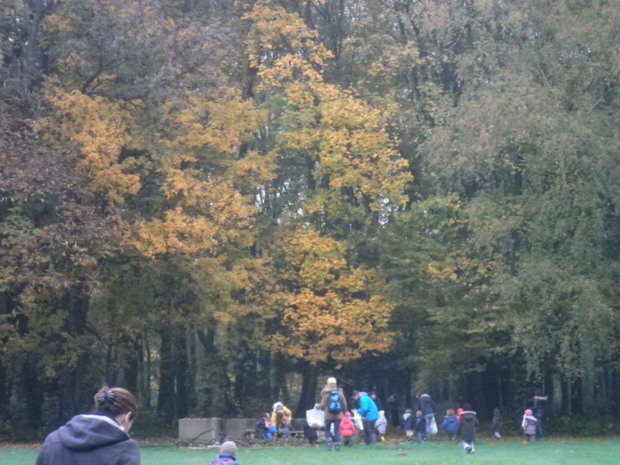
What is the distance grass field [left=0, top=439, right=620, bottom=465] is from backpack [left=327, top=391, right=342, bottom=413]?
112 cm

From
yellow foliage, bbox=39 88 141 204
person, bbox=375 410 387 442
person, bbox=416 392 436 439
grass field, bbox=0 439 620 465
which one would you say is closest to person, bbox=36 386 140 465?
grass field, bbox=0 439 620 465

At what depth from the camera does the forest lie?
2967 centimetres

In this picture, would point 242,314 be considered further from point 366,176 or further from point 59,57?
point 59,57

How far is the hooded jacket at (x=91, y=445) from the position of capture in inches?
198

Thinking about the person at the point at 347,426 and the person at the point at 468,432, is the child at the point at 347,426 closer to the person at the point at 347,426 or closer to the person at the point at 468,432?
the person at the point at 347,426

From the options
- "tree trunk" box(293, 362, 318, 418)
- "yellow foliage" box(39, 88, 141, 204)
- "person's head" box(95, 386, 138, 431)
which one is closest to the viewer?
"person's head" box(95, 386, 138, 431)

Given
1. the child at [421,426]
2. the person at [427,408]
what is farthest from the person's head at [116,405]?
the child at [421,426]

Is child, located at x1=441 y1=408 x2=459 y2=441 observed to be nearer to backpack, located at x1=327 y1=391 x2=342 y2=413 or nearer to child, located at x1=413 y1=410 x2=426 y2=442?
child, located at x1=413 y1=410 x2=426 y2=442

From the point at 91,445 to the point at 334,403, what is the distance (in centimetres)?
2134

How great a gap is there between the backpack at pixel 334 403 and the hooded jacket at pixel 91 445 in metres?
21.2

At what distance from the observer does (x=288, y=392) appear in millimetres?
44531

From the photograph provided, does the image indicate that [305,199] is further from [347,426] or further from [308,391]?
[347,426]

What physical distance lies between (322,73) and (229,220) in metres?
8.79

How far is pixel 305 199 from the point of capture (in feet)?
132
